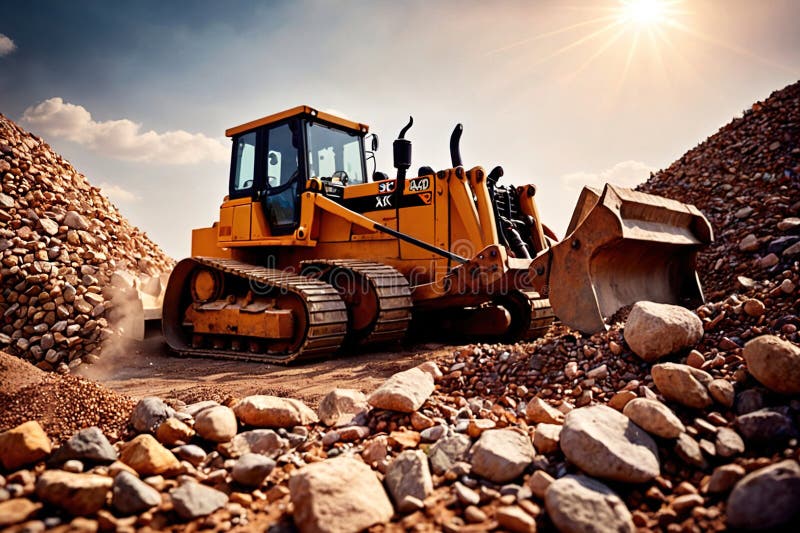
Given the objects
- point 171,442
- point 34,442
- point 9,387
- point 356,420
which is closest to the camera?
point 34,442

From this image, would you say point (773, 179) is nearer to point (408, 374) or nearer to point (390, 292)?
point (390, 292)

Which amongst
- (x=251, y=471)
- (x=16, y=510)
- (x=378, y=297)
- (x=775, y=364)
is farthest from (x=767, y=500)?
(x=378, y=297)

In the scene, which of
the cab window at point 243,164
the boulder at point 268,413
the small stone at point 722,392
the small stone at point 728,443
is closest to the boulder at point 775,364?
the small stone at point 722,392

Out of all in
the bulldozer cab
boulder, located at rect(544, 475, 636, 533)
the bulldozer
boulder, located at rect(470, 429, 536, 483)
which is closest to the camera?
boulder, located at rect(544, 475, 636, 533)

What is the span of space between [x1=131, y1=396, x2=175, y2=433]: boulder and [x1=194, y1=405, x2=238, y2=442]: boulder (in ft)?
0.80

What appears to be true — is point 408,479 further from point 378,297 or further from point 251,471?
point 378,297

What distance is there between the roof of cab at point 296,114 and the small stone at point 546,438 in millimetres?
5421

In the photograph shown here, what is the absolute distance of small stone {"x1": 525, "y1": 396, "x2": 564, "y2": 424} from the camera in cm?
279

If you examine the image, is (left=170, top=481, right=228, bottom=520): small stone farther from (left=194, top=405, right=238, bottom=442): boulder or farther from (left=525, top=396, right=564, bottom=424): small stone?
(left=525, top=396, right=564, bottom=424): small stone

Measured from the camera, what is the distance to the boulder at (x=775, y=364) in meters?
2.49

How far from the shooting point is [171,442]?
2.80m

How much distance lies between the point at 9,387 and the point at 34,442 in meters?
1.26

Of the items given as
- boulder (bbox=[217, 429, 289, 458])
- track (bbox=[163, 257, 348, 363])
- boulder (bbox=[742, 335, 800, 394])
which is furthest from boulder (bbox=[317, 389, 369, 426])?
track (bbox=[163, 257, 348, 363])

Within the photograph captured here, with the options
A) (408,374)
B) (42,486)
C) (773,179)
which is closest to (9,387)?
(42,486)
